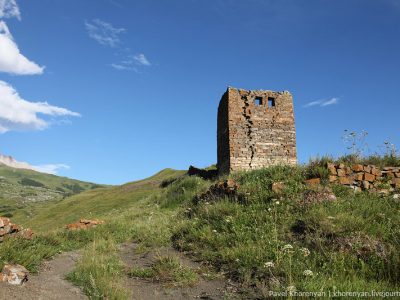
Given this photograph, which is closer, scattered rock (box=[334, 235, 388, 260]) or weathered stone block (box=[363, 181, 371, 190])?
scattered rock (box=[334, 235, 388, 260])

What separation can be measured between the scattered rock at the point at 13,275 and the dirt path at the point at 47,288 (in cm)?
11

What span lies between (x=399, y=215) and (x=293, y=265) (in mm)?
3364

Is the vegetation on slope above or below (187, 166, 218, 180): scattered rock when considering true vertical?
below

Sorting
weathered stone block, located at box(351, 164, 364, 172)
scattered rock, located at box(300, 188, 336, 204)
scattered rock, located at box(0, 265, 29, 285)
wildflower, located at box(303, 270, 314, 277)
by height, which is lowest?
scattered rock, located at box(0, 265, 29, 285)

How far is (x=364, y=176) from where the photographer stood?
1069 cm

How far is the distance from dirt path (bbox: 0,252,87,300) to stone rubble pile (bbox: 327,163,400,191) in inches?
291

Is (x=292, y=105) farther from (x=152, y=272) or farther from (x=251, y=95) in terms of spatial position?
(x=152, y=272)

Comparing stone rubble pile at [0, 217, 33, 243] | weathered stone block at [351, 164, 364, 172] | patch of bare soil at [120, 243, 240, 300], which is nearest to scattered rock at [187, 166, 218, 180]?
weathered stone block at [351, 164, 364, 172]

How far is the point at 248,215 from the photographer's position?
9.34m

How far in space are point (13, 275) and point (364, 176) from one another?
9.15 meters

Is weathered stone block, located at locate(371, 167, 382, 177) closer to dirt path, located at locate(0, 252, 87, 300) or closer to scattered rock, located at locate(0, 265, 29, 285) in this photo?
dirt path, located at locate(0, 252, 87, 300)

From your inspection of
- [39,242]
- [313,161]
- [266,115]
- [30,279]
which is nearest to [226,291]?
[30,279]

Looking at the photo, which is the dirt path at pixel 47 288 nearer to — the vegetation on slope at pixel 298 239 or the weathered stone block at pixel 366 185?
the vegetation on slope at pixel 298 239

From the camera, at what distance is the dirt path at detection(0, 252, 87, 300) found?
5645 mm
